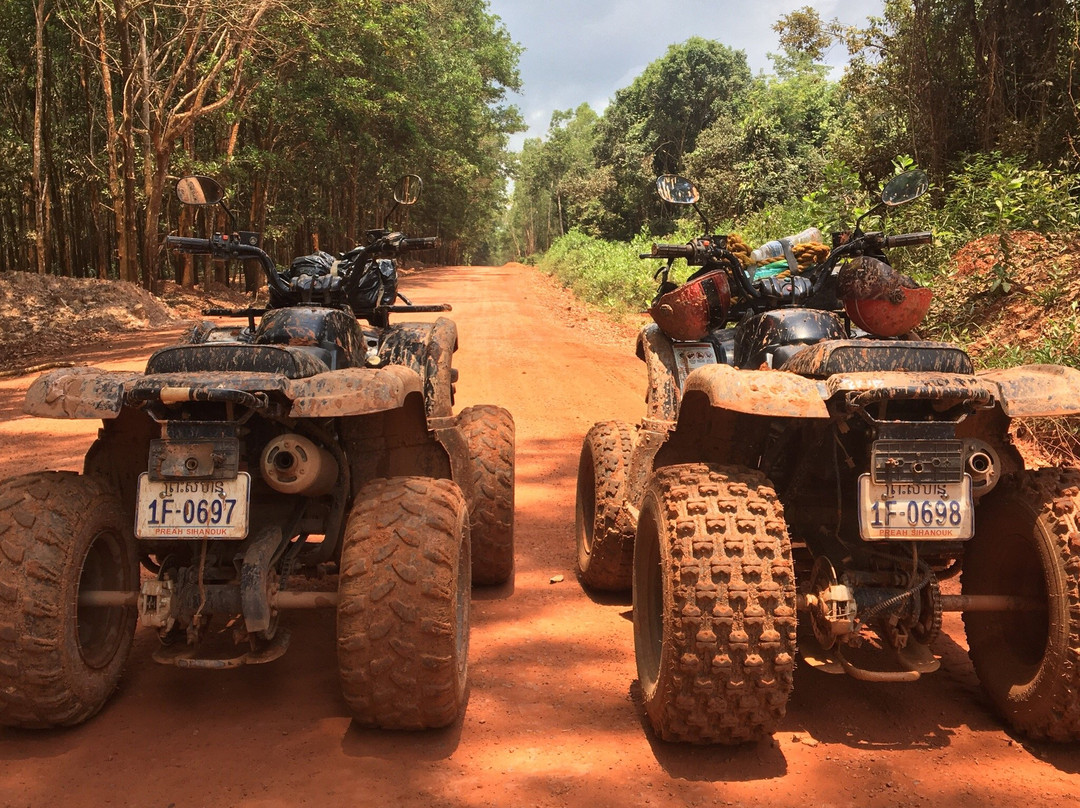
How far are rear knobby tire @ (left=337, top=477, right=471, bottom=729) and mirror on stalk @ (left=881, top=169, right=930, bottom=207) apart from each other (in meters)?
2.83

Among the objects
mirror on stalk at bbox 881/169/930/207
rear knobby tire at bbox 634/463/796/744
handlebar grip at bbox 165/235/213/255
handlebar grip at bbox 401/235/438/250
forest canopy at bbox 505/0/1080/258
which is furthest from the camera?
forest canopy at bbox 505/0/1080/258

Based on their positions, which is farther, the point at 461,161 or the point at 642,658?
the point at 461,161

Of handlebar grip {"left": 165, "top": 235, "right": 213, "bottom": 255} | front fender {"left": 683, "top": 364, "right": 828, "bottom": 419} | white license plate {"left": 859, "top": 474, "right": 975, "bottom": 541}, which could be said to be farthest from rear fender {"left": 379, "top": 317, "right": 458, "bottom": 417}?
white license plate {"left": 859, "top": 474, "right": 975, "bottom": 541}

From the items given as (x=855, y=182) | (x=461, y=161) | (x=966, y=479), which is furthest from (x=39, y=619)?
(x=461, y=161)

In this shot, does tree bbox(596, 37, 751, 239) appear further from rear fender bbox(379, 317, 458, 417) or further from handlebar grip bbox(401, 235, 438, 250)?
rear fender bbox(379, 317, 458, 417)

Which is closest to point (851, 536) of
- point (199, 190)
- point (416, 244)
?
point (416, 244)

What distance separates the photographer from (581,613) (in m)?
4.97

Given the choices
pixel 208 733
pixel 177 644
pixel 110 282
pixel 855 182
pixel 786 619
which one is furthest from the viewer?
pixel 110 282

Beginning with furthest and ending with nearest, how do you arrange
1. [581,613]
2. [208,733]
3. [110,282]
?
1. [110,282]
2. [581,613]
3. [208,733]

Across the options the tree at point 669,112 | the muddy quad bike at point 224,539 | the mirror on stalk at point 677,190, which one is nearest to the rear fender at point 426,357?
the muddy quad bike at point 224,539

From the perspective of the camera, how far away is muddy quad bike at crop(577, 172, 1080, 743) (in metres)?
3.05

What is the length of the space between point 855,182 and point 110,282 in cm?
1570

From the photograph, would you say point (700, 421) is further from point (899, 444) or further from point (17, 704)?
point (17, 704)

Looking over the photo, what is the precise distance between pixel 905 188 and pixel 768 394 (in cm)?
199
